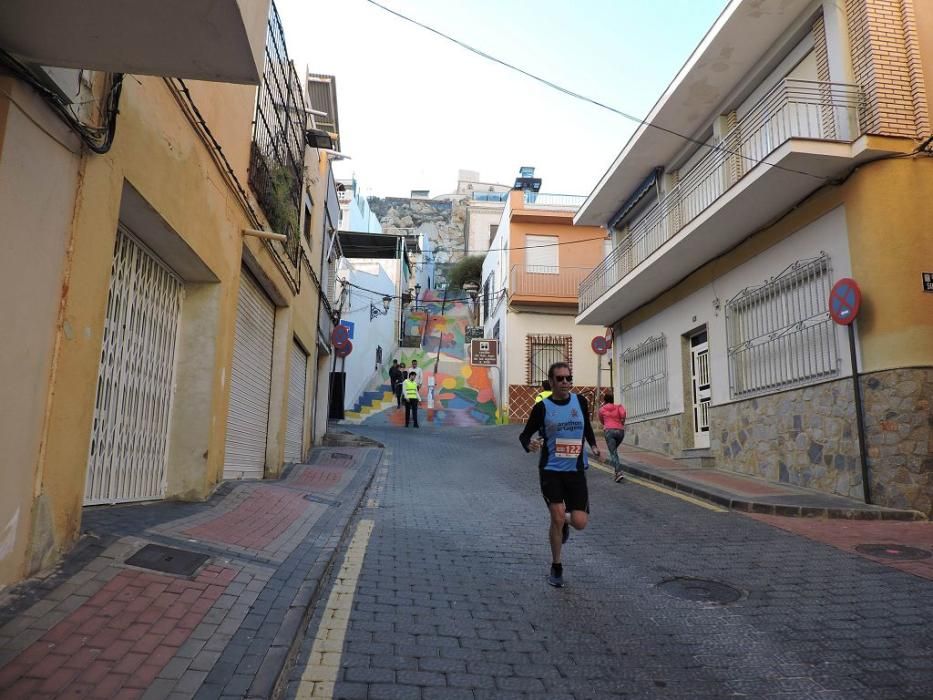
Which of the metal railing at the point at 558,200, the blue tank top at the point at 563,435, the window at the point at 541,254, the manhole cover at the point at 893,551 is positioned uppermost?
the metal railing at the point at 558,200

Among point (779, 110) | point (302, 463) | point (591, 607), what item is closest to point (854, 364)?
point (779, 110)

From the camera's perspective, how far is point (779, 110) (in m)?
10.5

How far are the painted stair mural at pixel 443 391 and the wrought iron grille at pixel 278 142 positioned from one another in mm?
12527

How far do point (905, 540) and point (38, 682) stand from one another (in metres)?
7.61

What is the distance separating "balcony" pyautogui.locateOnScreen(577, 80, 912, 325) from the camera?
953 centimetres

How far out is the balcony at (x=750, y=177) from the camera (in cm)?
953

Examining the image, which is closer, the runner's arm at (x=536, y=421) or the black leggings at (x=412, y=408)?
the runner's arm at (x=536, y=421)

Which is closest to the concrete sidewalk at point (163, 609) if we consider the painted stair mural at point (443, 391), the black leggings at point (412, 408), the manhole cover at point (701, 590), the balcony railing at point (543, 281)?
the manhole cover at point (701, 590)

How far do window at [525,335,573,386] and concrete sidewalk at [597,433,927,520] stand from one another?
467 inches

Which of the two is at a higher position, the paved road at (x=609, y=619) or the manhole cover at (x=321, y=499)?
the manhole cover at (x=321, y=499)

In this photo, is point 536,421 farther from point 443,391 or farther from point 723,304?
point 443,391

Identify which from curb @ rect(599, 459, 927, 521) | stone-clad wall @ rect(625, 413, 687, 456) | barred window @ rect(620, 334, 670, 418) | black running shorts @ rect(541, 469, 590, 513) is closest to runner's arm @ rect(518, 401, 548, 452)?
black running shorts @ rect(541, 469, 590, 513)

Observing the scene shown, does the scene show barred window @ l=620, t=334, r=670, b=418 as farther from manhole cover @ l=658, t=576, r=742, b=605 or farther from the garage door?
manhole cover @ l=658, t=576, r=742, b=605

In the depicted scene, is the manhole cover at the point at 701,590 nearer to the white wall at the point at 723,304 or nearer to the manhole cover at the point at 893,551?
the manhole cover at the point at 893,551
